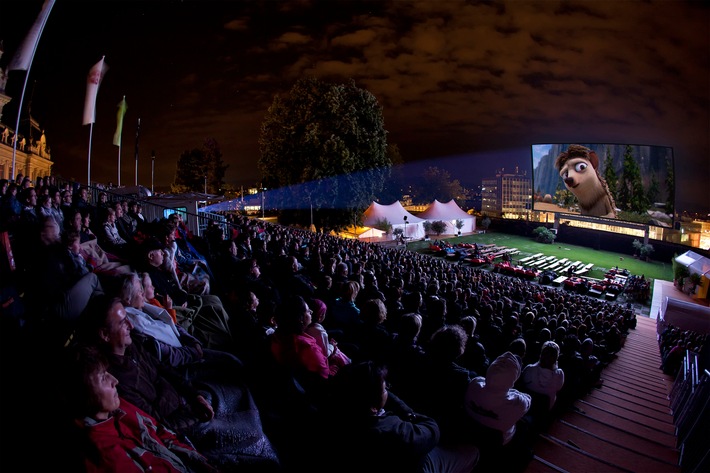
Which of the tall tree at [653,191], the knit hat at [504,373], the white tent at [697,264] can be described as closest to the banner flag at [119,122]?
the knit hat at [504,373]

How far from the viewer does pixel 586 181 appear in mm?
47250

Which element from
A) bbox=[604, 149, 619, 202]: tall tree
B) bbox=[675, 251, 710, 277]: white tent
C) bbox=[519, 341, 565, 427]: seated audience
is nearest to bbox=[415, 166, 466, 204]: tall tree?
bbox=[604, 149, 619, 202]: tall tree

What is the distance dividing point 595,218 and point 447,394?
185ft

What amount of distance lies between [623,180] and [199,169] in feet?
162

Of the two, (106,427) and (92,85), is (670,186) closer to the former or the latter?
(92,85)

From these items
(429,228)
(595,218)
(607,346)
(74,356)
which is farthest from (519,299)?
(595,218)

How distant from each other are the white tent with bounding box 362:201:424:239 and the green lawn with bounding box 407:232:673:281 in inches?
61.1

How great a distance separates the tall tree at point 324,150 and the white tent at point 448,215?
21461 mm

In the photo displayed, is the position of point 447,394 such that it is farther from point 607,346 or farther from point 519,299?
point 519,299

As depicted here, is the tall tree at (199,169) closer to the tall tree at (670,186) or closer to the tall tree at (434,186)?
the tall tree at (434,186)

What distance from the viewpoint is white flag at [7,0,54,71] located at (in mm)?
8914

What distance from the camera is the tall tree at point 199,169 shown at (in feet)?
146

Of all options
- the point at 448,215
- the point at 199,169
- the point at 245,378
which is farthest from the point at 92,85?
the point at 448,215

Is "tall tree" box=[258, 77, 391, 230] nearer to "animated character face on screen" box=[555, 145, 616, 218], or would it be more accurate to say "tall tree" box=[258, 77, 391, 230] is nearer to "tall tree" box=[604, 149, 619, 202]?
"animated character face on screen" box=[555, 145, 616, 218]
